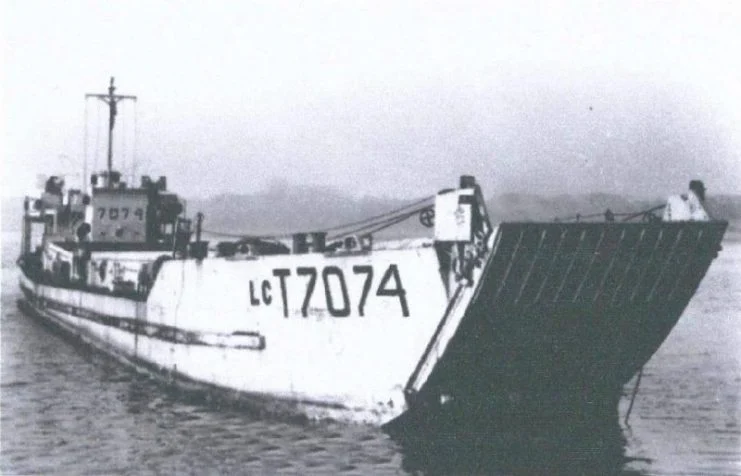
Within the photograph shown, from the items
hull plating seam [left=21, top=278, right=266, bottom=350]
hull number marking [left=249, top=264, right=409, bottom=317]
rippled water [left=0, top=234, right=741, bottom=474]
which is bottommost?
rippled water [left=0, top=234, right=741, bottom=474]

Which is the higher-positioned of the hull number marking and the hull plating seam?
the hull number marking

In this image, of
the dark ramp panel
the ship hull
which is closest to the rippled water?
the ship hull

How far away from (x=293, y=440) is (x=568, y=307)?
13.7ft

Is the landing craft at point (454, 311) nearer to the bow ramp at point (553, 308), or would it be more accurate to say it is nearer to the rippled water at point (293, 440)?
the bow ramp at point (553, 308)

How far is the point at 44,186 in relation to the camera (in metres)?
33.7

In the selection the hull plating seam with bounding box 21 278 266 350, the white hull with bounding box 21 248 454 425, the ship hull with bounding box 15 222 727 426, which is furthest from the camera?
the hull plating seam with bounding box 21 278 266 350

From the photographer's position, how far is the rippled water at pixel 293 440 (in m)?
11.8

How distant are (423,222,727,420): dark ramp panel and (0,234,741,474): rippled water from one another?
0.81 metres

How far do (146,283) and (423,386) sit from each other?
29.3 ft

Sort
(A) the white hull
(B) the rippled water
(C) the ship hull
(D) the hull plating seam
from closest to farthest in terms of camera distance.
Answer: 1. (C) the ship hull
2. (B) the rippled water
3. (A) the white hull
4. (D) the hull plating seam

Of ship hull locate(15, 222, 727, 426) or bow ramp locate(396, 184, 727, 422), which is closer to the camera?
bow ramp locate(396, 184, 727, 422)

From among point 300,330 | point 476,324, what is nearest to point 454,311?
point 476,324

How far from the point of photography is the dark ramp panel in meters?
11.5

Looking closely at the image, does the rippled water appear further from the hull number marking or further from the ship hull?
the hull number marking
